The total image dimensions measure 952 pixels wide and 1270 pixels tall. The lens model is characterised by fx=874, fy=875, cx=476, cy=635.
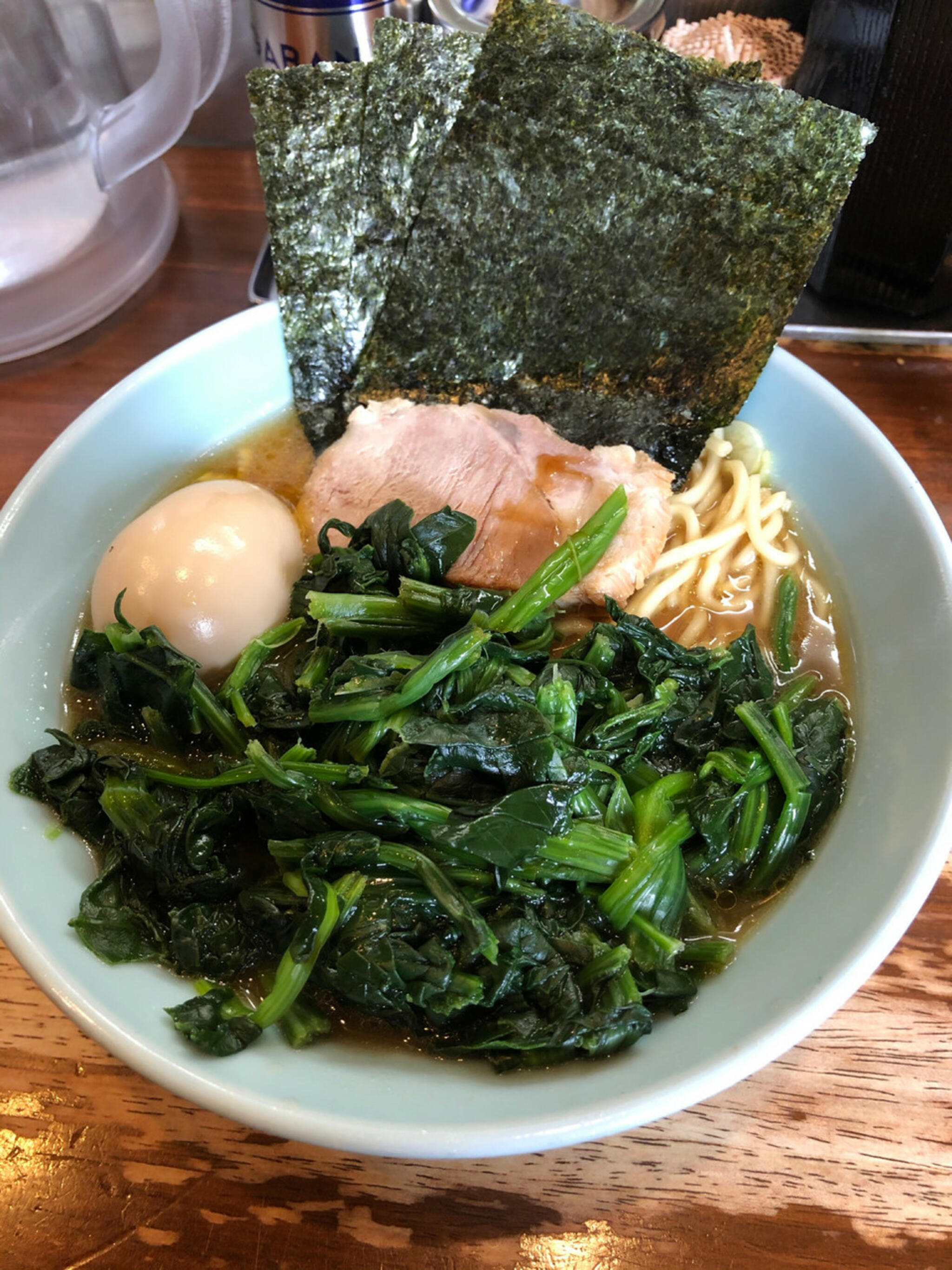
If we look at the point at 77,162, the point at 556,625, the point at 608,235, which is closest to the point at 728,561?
the point at 556,625

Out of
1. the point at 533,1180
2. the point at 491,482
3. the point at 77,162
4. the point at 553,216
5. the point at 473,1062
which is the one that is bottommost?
the point at 533,1180

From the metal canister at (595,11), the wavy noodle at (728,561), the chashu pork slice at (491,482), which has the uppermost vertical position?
the metal canister at (595,11)

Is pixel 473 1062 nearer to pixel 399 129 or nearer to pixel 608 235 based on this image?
pixel 608 235

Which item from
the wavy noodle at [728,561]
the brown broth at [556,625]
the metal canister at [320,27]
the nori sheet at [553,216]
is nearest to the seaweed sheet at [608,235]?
the nori sheet at [553,216]

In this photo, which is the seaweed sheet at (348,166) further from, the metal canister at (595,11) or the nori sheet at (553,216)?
the metal canister at (595,11)

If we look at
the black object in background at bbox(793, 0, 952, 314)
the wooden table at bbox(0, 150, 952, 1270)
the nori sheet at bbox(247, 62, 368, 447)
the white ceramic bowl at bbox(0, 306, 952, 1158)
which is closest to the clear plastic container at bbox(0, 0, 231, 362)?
the nori sheet at bbox(247, 62, 368, 447)

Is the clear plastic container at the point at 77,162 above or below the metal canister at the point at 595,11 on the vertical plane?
below
